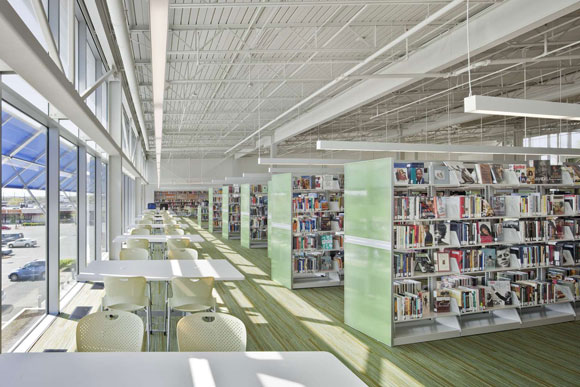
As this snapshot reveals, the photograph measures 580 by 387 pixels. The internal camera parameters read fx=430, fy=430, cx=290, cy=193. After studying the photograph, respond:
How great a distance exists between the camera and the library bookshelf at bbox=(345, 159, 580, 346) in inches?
205

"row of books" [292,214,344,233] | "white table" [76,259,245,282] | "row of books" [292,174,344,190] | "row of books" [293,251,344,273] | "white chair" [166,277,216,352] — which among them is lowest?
"row of books" [293,251,344,273]

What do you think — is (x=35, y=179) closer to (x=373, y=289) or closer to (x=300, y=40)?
(x=373, y=289)

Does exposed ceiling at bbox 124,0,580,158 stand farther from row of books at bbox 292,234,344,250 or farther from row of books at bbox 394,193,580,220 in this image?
row of books at bbox 292,234,344,250

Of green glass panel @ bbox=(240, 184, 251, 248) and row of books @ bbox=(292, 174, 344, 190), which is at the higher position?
row of books @ bbox=(292, 174, 344, 190)

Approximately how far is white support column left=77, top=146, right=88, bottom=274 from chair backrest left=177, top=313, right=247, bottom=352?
562cm

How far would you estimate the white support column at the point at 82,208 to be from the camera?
7.64 m

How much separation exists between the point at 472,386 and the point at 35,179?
543 cm

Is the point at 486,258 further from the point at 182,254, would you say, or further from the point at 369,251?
the point at 182,254

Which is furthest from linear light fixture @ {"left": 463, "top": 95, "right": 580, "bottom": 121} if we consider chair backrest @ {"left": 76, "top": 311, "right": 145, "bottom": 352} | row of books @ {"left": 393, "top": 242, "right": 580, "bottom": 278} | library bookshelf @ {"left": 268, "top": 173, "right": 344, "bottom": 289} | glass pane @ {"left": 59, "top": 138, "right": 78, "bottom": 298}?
glass pane @ {"left": 59, "top": 138, "right": 78, "bottom": 298}

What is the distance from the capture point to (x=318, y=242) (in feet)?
27.6

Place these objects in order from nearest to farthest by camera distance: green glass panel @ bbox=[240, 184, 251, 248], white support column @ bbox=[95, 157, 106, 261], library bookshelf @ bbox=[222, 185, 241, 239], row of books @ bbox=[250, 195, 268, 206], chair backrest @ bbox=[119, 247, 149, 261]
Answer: chair backrest @ bbox=[119, 247, 149, 261], white support column @ bbox=[95, 157, 106, 261], green glass panel @ bbox=[240, 184, 251, 248], row of books @ bbox=[250, 195, 268, 206], library bookshelf @ bbox=[222, 185, 241, 239]

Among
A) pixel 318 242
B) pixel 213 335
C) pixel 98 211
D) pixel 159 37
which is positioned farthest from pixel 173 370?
pixel 98 211

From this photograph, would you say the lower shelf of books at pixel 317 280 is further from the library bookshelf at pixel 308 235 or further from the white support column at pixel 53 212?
the white support column at pixel 53 212

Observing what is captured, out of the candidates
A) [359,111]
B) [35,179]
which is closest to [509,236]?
[35,179]
